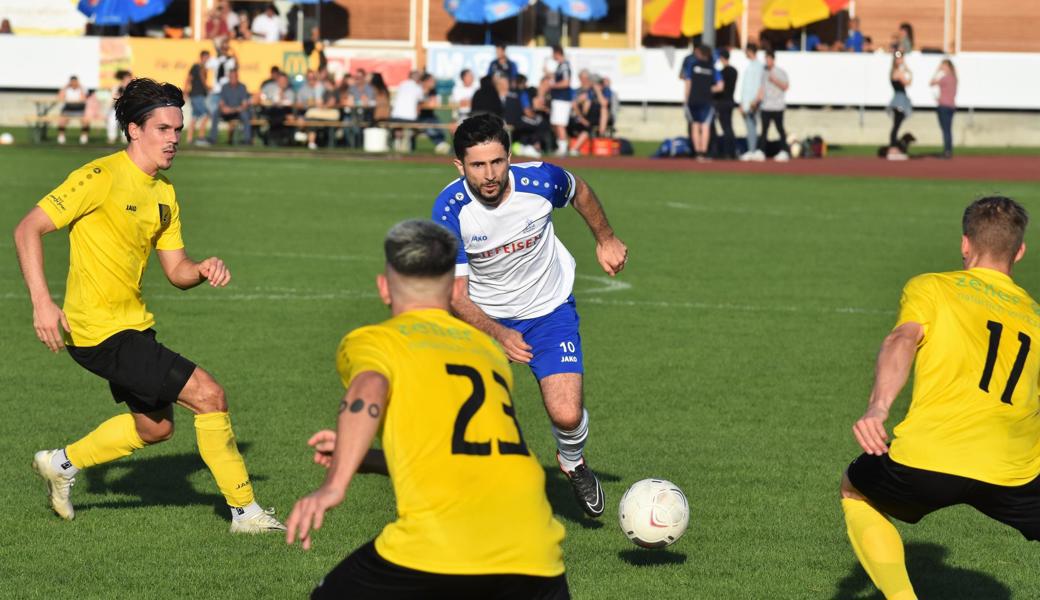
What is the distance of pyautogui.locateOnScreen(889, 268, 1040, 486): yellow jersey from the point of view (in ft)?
18.7

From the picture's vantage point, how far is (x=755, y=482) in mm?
9094

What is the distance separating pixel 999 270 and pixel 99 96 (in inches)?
1579

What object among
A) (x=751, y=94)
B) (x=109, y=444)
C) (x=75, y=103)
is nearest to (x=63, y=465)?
(x=109, y=444)

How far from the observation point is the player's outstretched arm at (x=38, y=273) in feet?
23.7

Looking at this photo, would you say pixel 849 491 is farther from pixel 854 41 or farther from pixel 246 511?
pixel 854 41

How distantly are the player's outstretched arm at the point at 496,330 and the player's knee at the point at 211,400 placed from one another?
1.29 metres

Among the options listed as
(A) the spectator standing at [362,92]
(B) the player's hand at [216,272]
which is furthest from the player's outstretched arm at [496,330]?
(A) the spectator standing at [362,92]

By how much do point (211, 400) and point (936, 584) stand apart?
345 centimetres

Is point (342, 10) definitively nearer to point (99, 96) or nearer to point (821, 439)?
point (99, 96)

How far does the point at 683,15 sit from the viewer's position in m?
47.0

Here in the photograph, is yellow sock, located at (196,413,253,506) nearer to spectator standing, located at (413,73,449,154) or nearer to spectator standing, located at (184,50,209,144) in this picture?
spectator standing, located at (184,50,209,144)

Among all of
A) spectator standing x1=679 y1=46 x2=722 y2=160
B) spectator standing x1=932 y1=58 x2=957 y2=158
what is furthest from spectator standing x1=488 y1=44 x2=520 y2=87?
spectator standing x1=932 y1=58 x2=957 y2=158

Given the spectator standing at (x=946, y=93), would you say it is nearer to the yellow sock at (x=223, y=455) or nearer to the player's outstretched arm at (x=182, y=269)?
the player's outstretched arm at (x=182, y=269)

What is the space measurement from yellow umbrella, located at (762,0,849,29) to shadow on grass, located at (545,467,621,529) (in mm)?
38090
